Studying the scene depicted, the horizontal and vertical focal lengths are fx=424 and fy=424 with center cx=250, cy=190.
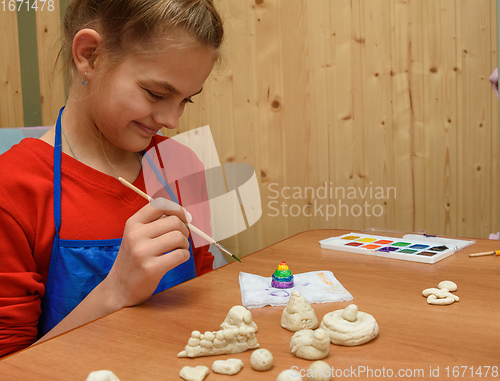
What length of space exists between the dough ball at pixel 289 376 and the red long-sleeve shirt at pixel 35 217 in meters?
0.48

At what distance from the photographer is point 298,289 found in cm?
68

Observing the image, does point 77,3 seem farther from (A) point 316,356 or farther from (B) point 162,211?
(A) point 316,356

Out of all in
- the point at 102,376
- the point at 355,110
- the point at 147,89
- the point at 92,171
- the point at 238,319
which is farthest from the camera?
the point at 355,110

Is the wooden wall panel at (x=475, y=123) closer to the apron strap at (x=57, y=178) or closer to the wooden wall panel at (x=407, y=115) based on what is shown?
the wooden wall panel at (x=407, y=115)

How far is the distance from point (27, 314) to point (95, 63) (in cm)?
46

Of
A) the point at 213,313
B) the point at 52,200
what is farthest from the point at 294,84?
the point at 213,313

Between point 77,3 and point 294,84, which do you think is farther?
point 294,84

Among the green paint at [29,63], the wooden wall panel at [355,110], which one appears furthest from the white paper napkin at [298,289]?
the green paint at [29,63]

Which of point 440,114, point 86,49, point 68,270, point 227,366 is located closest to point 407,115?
point 440,114

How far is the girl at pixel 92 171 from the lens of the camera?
690 mm

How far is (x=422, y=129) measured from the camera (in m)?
1.91

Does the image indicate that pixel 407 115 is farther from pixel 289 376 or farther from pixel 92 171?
pixel 289 376

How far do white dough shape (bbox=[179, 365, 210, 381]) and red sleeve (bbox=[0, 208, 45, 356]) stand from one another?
392 millimetres

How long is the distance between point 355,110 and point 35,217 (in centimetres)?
158
